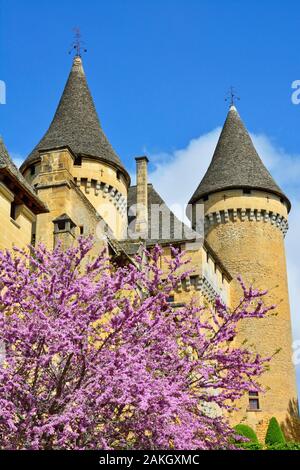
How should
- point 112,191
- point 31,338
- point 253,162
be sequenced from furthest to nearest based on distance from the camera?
1. point 253,162
2. point 112,191
3. point 31,338

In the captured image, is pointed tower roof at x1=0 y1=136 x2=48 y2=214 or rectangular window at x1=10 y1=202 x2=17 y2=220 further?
rectangular window at x1=10 y1=202 x2=17 y2=220

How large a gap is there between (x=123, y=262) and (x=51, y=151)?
14.3 ft

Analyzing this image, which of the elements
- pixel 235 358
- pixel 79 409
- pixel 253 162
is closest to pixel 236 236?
pixel 253 162

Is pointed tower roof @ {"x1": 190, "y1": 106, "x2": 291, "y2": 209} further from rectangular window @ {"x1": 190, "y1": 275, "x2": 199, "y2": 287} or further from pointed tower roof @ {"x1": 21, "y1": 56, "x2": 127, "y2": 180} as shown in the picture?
rectangular window @ {"x1": 190, "y1": 275, "x2": 199, "y2": 287}

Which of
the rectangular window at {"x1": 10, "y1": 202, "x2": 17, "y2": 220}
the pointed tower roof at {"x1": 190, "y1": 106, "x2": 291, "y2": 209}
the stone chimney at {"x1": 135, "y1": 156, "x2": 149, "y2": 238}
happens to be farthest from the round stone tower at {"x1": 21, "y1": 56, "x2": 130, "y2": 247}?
the rectangular window at {"x1": 10, "y1": 202, "x2": 17, "y2": 220}

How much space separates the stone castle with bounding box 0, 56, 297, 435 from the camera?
2452 centimetres

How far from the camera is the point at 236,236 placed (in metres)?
33.5

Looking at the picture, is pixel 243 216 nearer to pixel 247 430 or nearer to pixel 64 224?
pixel 247 430

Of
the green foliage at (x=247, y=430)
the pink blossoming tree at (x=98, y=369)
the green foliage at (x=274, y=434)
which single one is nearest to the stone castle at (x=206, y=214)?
the green foliage at (x=274, y=434)

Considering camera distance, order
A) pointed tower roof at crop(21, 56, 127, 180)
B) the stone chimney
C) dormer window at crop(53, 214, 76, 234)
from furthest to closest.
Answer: the stone chimney
pointed tower roof at crop(21, 56, 127, 180)
dormer window at crop(53, 214, 76, 234)

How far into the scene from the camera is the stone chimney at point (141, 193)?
3203 cm

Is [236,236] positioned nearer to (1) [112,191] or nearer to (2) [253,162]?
(2) [253,162]

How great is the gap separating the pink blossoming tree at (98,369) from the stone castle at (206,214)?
453 inches

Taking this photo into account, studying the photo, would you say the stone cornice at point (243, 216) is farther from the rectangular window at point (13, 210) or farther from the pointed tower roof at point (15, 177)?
the rectangular window at point (13, 210)
